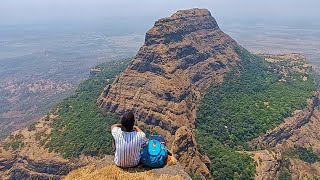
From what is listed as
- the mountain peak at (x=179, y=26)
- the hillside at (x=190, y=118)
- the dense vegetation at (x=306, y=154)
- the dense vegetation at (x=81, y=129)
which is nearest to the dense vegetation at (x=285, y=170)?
the hillside at (x=190, y=118)

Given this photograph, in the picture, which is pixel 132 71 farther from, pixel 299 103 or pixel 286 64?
pixel 286 64

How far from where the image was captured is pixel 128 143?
14.8 m

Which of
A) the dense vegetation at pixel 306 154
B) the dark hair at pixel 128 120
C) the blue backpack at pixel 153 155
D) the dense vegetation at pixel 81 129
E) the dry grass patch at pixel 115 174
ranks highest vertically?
the dark hair at pixel 128 120

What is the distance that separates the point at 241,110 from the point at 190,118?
47.4 ft

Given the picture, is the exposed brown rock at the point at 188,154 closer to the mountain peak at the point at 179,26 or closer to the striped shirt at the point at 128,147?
the striped shirt at the point at 128,147

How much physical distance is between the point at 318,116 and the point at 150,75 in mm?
41259

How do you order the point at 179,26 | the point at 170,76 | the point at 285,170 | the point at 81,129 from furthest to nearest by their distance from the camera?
the point at 179,26 < the point at 170,76 < the point at 81,129 < the point at 285,170

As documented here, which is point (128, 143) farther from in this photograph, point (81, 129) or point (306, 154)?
point (306, 154)

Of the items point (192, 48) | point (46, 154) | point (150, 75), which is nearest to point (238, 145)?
point (150, 75)

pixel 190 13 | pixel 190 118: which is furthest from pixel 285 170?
pixel 190 13

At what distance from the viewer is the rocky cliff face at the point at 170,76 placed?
6141cm

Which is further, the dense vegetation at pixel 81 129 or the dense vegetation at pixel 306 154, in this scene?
the dense vegetation at pixel 306 154

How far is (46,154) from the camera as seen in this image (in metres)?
59.8

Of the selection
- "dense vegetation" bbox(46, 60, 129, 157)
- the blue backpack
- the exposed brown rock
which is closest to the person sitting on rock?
the blue backpack
